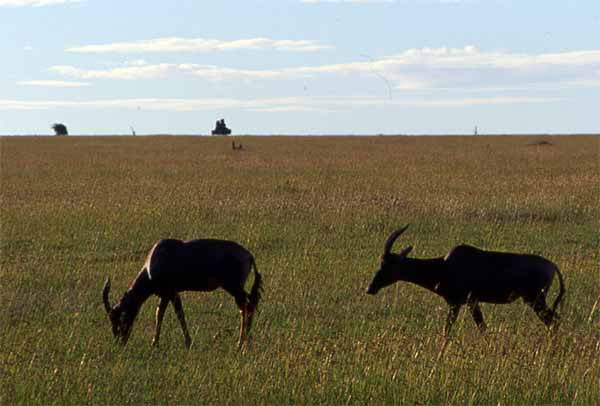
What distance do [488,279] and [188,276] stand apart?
3.12 m

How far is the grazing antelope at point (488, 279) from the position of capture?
10008mm

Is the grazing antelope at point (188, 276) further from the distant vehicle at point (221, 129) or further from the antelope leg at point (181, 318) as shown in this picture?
the distant vehicle at point (221, 129)

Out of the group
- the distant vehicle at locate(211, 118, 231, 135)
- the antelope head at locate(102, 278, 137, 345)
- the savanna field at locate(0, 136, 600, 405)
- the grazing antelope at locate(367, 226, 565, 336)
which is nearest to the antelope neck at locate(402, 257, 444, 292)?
the grazing antelope at locate(367, 226, 565, 336)

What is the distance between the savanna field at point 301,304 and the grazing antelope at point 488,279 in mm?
351

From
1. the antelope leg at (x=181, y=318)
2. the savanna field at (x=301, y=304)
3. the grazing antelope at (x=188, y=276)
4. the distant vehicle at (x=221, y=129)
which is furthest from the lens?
the distant vehicle at (x=221, y=129)

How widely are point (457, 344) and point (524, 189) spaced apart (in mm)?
18679

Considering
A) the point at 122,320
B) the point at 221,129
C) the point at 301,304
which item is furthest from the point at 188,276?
the point at 221,129

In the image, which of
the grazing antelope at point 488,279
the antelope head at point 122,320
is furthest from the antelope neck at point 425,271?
the antelope head at point 122,320

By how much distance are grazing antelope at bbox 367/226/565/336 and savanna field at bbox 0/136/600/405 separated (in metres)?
0.35

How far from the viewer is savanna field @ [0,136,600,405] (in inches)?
340

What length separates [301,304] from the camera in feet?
40.7

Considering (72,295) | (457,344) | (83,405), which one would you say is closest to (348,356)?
(457,344)

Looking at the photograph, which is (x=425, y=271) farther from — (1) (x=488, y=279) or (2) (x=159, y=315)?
(2) (x=159, y=315)

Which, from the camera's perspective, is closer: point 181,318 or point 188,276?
point 188,276
